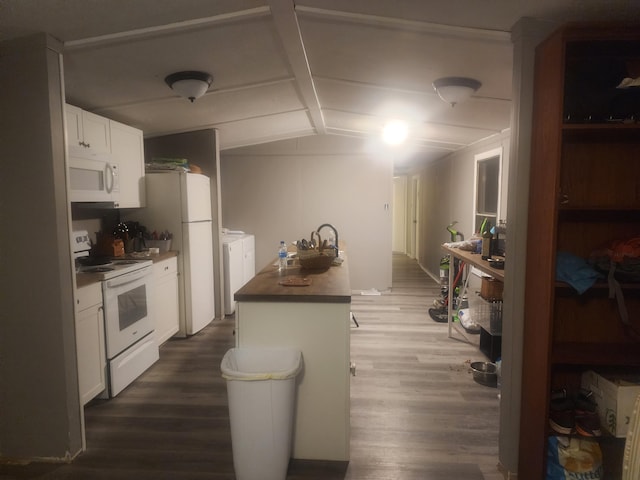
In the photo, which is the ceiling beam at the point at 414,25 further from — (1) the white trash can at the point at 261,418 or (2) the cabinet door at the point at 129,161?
(2) the cabinet door at the point at 129,161

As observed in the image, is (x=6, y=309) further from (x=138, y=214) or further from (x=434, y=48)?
(x=434, y=48)

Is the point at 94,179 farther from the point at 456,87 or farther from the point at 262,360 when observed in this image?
the point at 456,87

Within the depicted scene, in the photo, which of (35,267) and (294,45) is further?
(294,45)

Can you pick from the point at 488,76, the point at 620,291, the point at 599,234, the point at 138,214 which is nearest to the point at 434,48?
the point at 488,76

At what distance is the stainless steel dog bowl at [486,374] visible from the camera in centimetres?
292

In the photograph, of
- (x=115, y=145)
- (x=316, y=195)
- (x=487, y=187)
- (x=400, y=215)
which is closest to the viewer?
(x=115, y=145)

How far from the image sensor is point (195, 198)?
3.97 metres

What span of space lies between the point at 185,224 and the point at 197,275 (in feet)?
1.86

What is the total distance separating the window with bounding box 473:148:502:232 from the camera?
163 inches

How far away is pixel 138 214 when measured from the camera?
3863 millimetres

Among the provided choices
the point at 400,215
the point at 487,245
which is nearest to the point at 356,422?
the point at 487,245

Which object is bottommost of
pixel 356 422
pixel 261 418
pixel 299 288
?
pixel 356 422

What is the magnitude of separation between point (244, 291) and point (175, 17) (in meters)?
1.39

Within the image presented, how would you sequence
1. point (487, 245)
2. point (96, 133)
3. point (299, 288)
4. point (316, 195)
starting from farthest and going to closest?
point (316, 195) → point (487, 245) → point (96, 133) → point (299, 288)
